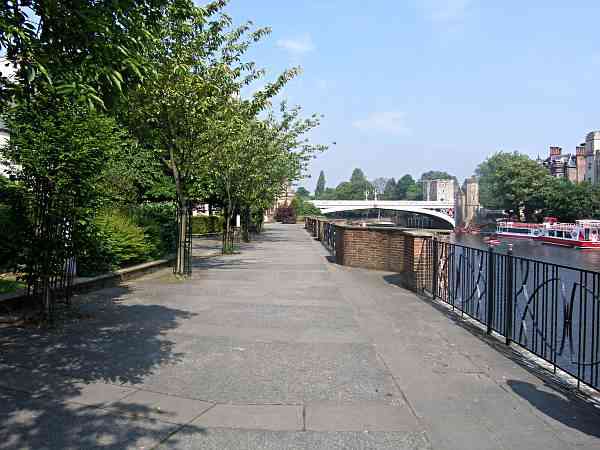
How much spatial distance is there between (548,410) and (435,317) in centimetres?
429

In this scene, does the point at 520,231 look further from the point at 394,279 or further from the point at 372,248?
the point at 394,279

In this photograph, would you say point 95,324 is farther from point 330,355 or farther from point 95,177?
point 330,355

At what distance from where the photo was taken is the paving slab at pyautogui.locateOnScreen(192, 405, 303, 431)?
4270mm

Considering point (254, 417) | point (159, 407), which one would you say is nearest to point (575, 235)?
point (254, 417)

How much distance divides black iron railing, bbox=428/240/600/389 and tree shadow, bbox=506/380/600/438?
0.40 meters

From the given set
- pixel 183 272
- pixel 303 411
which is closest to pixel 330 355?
pixel 303 411

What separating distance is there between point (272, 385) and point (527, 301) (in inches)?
134

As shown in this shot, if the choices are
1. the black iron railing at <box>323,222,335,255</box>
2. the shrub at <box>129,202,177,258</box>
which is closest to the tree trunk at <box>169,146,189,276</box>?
the shrub at <box>129,202,177,258</box>

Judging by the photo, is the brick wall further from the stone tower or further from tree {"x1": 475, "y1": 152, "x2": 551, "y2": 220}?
the stone tower

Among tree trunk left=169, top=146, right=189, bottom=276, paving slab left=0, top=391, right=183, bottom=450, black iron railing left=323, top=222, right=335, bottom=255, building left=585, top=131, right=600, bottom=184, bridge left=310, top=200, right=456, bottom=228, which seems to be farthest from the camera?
bridge left=310, top=200, right=456, bottom=228

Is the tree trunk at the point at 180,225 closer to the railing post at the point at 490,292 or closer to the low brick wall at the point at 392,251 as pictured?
the low brick wall at the point at 392,251

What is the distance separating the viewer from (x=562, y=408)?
4.76 metres

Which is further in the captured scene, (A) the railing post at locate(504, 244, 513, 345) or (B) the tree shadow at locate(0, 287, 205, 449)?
(A) the railing post at locate(504, 244, 513, 345)

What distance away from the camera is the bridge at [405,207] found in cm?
9444
